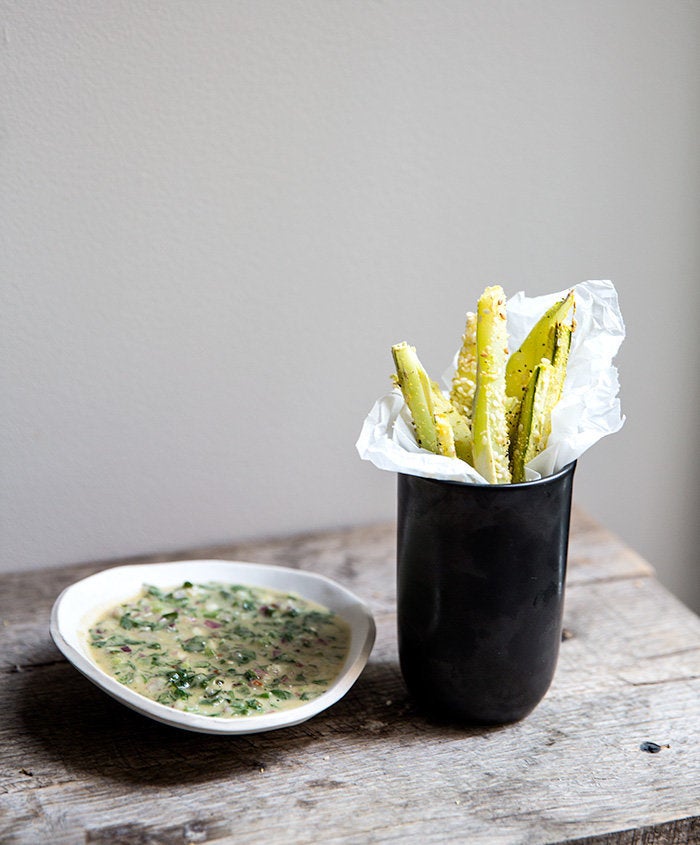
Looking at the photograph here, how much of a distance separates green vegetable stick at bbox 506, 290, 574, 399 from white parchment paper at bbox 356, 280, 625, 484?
0.03 meters

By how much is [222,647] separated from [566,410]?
335mm

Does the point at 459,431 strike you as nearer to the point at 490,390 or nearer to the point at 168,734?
the point at 490,390

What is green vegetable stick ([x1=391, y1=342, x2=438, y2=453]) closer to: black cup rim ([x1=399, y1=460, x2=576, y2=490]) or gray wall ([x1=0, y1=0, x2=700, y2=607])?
black cup rim ([x1=399, y1=460, x2=576, y2=490])

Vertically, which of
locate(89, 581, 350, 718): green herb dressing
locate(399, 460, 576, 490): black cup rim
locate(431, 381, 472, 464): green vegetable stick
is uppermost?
locate(431, 381, 472, 464): green vegetable stick

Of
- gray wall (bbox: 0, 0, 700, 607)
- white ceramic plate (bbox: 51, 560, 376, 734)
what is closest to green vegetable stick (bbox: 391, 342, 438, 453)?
white ceramic plate (bbox: 51, 560, 376, 734)

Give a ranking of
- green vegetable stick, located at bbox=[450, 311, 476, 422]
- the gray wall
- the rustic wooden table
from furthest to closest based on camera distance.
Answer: the gray wall → green vegetable stick, located at bbox=[450, 311, 476, 422] → the rustic wooden table

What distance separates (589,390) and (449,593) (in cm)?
19

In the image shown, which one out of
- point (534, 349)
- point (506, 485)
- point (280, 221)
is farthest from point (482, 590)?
point (280, 221)

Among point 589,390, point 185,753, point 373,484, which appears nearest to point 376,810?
point 185,753

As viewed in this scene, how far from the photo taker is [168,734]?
2.39ft

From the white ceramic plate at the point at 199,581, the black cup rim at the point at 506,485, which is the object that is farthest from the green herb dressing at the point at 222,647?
the black cup rim at the point at 506,485

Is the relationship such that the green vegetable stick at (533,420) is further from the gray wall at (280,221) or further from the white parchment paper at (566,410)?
the gray wall at (280,221)

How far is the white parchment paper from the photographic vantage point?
687 millimetres

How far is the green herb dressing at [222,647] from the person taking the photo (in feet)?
2.34
